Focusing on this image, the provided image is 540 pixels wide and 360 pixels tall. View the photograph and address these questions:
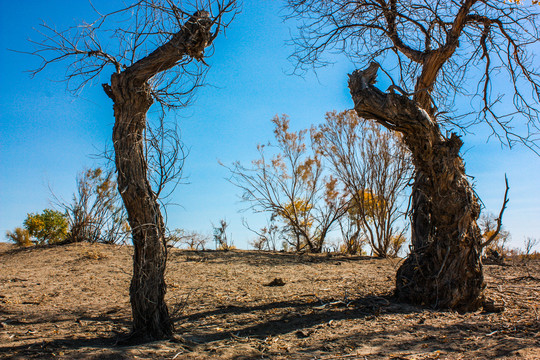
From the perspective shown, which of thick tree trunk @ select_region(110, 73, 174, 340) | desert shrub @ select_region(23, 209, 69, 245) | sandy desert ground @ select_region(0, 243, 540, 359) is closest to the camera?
sandy desert ground @ select_region(0, 243, 540, 359)

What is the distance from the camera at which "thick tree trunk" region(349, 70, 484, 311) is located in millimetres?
4668

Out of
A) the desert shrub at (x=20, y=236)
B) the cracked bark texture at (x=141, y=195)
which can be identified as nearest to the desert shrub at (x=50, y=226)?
the desert shrub at (x=20, y=236)

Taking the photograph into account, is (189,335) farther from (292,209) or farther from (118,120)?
(292,209)

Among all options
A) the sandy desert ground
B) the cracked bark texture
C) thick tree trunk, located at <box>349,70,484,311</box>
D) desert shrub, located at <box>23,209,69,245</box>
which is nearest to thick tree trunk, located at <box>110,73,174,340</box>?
the cracked bark texture

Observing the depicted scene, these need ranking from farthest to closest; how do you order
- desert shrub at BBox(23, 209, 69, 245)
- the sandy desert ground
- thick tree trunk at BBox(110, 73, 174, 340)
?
desert shrub at BBox(23, 209, 69, 245) < thick tree trunk at BBox(110, 73, 174, 340) < the sandy desert ground

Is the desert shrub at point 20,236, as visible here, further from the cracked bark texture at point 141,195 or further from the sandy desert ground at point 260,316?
the cracked bark texture at point 141,195

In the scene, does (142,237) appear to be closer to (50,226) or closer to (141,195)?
(141,195)

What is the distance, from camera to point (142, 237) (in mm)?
3762

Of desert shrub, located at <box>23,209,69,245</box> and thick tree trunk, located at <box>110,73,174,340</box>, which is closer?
thick tree trunk, located at <box>110,73,174,340</box>

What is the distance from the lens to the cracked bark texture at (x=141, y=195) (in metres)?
3.72

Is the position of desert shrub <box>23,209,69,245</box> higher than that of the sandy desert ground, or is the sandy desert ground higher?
desert shrub <box>23,209,69,245</box>

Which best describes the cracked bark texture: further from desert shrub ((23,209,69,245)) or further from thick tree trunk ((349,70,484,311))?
desert shrub ((23,209,69,245))

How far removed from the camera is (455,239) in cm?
468

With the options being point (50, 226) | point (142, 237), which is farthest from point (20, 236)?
point (142, 237)
